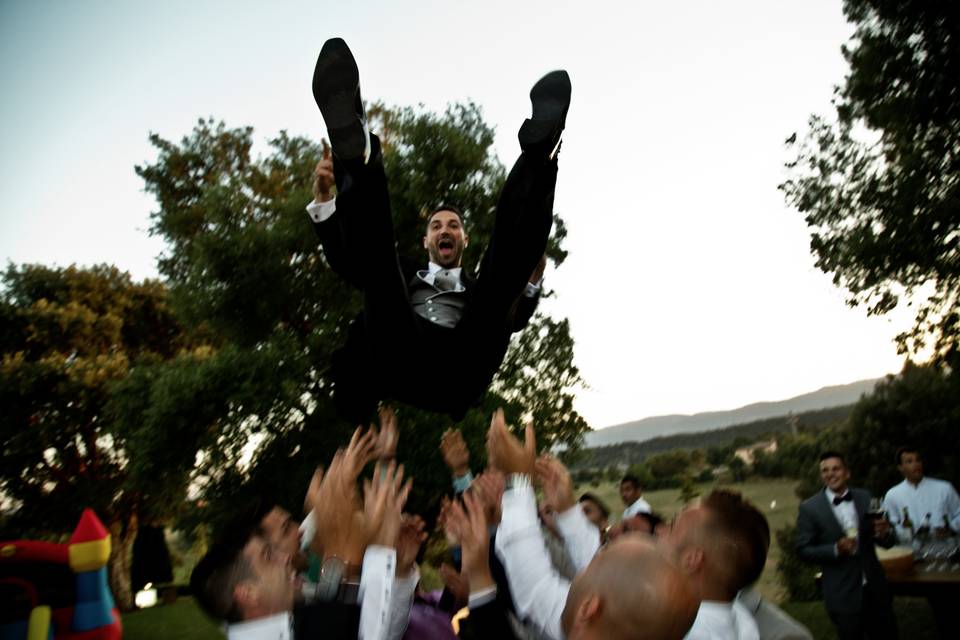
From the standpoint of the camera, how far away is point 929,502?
573 cm

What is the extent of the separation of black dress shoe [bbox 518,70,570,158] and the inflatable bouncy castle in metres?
5.64

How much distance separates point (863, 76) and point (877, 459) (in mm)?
6812

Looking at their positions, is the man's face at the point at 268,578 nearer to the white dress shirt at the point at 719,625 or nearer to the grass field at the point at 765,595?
the white dress shirt at the point at 719,625

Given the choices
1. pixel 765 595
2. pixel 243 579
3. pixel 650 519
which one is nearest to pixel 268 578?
pixel 243 579

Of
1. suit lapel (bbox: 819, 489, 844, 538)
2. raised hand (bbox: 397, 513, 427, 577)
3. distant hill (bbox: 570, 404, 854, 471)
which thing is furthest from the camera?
distant hill (bbox: 570, 404, 854, 471)

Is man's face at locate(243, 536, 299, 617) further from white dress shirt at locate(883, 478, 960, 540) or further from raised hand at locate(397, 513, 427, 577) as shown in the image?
white dress shirt at locate(883, 478, 960, 540)

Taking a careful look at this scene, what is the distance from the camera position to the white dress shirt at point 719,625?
1.87 metres

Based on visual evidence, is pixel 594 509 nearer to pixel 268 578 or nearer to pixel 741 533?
pixel 741 533

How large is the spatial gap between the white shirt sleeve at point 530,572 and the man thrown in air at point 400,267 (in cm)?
98

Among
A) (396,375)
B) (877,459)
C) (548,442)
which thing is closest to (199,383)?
(548,442)

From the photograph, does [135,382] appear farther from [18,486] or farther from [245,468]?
[18,486]

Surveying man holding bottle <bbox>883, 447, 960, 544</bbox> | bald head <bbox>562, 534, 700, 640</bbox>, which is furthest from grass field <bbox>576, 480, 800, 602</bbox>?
bald head <bbox>562, 534, 700, 640</bbox>

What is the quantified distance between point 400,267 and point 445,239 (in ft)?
1.67

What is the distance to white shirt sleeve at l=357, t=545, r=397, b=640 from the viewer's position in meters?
1.61
